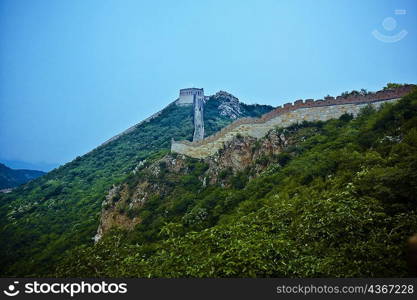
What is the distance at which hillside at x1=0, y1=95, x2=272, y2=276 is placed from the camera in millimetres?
31828

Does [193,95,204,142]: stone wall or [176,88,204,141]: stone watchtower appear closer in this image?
[193,95,204,142]: stone wall

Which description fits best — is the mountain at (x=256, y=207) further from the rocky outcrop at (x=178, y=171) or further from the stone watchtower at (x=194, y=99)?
the stone watchtower at (x=194, y=99)

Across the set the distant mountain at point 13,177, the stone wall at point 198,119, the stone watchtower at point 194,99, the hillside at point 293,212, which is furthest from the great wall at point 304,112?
the distant mountain at point 13,177

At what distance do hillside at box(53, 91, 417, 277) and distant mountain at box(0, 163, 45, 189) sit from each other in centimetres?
6461

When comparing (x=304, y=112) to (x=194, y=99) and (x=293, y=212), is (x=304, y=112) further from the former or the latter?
(x=194, y=99)

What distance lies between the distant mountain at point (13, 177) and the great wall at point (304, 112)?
2547 inches

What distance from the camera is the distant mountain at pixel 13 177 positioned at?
269ft

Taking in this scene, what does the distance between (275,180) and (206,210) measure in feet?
14.0

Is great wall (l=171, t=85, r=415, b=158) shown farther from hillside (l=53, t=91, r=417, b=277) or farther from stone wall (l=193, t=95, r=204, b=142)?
stone wall (l=193, t=95, r=204, b=142)

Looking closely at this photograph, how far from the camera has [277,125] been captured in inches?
1072

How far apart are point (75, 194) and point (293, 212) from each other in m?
38.8

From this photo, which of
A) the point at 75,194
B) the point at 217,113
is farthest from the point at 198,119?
the point at 75,194

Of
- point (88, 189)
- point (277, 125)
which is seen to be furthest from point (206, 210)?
point (88, 189)

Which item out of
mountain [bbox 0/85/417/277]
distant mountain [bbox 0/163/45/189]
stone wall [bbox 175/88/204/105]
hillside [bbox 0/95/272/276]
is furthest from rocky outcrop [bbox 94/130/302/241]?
distant mountain [bbox 0/163/45/189]
